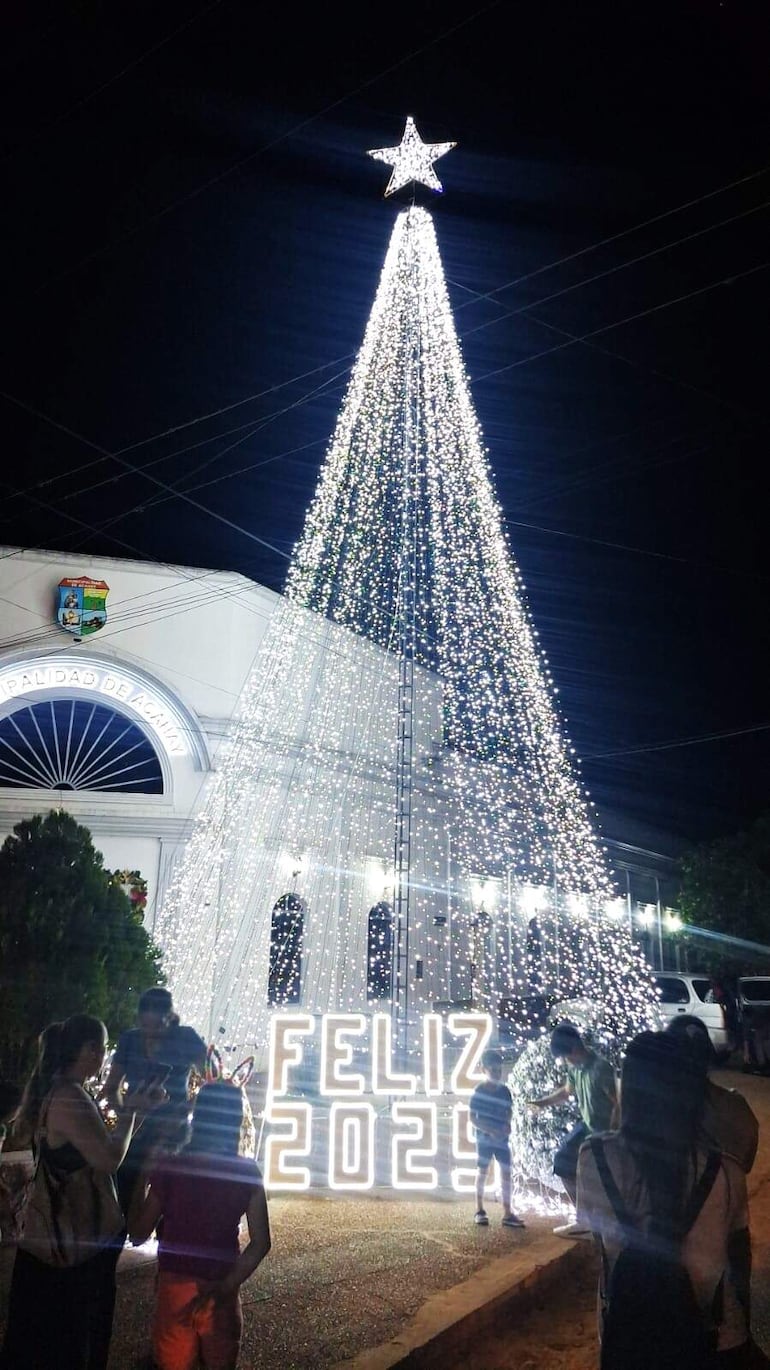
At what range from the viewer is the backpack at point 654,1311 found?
301cm

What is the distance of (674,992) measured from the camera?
72.6 feet

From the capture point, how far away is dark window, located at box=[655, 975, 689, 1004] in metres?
21.9

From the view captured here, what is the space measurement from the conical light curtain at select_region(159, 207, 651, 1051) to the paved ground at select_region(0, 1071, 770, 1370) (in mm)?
3349

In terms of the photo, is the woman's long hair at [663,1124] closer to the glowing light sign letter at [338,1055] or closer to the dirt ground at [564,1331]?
the dirt ground at [564,1331]

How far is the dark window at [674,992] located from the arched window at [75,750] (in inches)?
484

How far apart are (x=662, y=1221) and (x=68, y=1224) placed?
220 cm

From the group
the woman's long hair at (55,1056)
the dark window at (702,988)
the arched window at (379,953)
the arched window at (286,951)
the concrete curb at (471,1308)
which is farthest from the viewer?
the dark window at (702,988)

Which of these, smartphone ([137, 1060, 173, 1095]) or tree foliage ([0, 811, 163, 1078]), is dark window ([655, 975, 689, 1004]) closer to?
tree foliage ([0, 811, 163, 1078])

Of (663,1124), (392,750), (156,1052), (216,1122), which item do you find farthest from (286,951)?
(663,1124)

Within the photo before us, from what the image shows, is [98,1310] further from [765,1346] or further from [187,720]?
[187,720]

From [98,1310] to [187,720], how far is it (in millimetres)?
15135

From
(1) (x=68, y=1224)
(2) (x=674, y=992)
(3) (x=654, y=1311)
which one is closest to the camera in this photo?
(3) (x=654, y=1311)

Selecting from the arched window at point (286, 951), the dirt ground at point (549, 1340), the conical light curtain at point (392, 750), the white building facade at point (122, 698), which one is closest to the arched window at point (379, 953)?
the conical light curtain at point (392, 750)

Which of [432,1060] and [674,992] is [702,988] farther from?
[432,1060]
